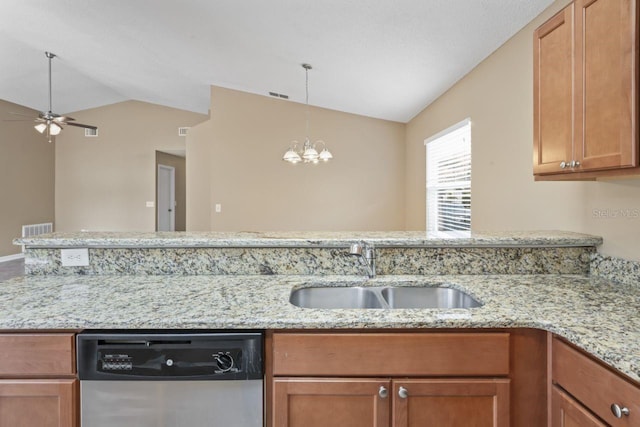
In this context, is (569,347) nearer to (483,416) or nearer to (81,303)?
(483,416)

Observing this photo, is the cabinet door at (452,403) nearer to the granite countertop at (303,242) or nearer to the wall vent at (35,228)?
the granite countertop at (303,242)

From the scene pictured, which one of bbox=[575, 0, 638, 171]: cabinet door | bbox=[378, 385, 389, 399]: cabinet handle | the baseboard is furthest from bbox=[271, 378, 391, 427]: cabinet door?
the baseboard

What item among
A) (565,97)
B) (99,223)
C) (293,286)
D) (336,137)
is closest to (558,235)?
(565,97)

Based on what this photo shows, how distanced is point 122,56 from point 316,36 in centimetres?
337

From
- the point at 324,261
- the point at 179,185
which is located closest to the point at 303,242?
the point at 324,261

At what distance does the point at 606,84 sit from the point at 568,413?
1080 mm

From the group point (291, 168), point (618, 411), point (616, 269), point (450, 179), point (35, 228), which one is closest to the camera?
point (618, 411)

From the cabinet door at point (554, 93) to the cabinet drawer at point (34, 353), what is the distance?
1.92 metres

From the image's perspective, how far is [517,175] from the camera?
2611 millimetres

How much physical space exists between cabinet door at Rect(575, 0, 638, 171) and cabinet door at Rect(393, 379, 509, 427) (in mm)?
865

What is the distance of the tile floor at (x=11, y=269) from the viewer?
580 cm

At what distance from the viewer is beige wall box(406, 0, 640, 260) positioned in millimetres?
1677

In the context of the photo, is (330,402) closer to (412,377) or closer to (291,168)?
(412,377)

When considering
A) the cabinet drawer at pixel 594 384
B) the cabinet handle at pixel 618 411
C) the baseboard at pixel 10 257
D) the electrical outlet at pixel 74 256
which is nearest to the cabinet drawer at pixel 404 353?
the cabinet drawer at pixel 594 384
